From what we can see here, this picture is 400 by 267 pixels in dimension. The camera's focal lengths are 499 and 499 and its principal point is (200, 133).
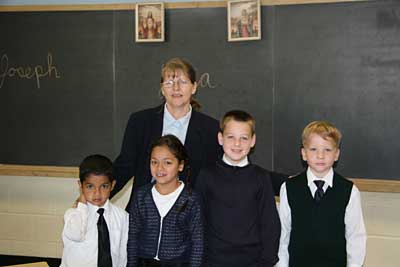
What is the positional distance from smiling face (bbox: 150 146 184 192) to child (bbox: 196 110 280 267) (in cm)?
14

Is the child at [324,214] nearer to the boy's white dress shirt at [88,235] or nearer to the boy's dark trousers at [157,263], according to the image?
the boy's dark trousers at [157,263]

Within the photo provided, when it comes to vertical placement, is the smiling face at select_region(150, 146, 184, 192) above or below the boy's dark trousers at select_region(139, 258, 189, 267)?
above

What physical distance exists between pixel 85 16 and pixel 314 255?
7.07 feet

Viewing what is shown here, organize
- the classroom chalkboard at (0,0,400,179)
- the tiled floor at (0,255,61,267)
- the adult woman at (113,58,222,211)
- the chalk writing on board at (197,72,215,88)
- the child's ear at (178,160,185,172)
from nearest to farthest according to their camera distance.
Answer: the child's ear at (178,160,185,172) < the adult woman at (113,58,222,211) < the classroom chalkboard at (0,0,400,179) < the chalk writing on board at (197,72,215,88) < the tiled floor at (0,255,61,267)

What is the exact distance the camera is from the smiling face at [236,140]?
2.12m

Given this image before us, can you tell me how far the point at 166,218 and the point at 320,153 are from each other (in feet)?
2.35

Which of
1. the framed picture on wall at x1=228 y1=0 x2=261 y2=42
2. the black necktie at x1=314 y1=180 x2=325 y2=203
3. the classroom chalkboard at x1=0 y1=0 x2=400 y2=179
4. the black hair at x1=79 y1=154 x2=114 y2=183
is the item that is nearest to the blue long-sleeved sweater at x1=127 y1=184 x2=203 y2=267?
the black hair at x1=79 y1=154 x2=114 y2=183

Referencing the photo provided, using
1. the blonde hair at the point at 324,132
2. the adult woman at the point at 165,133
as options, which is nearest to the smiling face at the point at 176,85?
the adult woman at the point at 165,133

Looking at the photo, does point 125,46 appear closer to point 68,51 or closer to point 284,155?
point 68,51

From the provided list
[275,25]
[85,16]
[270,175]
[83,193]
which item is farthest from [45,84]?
[270,175]

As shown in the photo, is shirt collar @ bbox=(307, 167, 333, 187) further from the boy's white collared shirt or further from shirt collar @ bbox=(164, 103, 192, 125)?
shirt collar @ bbox=(164, 103, 192, 125)

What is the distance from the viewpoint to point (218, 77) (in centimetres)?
313

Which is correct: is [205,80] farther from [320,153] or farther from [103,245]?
[103,245]

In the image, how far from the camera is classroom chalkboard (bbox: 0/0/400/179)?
9.58 feet
